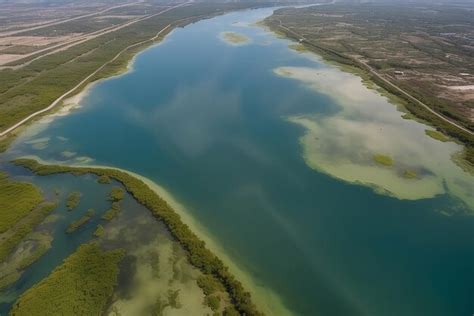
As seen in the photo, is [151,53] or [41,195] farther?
[151,53]

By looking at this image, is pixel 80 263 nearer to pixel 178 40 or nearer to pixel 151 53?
pixel 151 53

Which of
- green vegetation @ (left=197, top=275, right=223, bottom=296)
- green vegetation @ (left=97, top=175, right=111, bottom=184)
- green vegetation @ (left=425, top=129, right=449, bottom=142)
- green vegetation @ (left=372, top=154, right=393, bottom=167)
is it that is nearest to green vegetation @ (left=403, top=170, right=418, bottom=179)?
green vegetation @ (left=372, top=154, right=393, bottom=167)

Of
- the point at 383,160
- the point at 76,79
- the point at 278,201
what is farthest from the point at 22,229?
the point at 76,79

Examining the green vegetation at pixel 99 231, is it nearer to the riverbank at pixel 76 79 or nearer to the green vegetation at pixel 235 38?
the riverbank at pixel 76 79

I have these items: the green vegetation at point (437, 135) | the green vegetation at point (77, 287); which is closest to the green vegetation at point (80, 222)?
the green vegetation at point (77, 287)

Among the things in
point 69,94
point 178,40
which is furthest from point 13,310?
point 178,40
